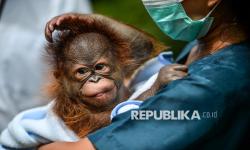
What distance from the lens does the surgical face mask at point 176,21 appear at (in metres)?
2.72

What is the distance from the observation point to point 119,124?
8.30ft

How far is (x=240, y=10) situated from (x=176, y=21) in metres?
0.25

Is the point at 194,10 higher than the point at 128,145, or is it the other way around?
the point at 194,10

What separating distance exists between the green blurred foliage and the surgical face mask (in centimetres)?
124

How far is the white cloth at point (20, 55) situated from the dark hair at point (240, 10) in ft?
3.30

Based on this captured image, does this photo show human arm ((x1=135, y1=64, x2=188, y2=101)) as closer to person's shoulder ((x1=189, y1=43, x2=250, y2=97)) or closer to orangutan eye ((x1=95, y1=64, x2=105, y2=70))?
person's shoulder ((x1=189, y1=43, x2=250, y2=97))

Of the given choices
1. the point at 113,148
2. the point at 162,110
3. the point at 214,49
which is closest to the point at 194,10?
the point at 214,49

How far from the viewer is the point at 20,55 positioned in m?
3.41

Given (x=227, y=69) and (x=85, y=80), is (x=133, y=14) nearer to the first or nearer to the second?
(x=85, y=80)

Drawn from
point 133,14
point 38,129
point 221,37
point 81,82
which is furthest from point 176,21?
point 133,14

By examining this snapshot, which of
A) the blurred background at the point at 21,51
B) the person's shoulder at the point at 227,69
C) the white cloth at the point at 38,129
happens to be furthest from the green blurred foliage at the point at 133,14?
the person's shoulder at the point at 227,69

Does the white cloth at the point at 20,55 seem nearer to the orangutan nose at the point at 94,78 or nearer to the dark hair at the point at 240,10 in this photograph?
the orangutan nose at the point at 94,78

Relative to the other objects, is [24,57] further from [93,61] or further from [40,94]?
[93,61]

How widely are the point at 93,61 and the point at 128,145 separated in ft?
1.51
